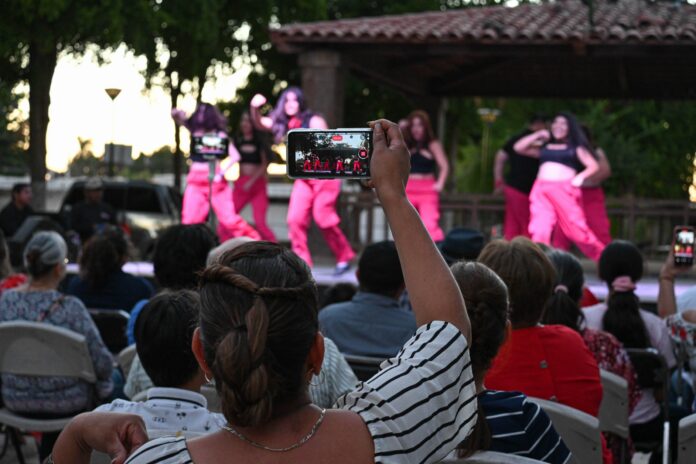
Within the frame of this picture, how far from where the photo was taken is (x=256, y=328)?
1.72 meters

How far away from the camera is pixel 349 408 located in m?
1.85

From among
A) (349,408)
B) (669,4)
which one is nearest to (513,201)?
(669,4)

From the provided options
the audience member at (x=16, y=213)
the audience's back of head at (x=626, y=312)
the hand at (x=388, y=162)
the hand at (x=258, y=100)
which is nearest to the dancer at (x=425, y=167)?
the hand at (x=258, y=100)

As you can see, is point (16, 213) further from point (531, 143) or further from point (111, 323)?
point (111, 323)

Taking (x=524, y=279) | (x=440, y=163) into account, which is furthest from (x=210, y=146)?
(x=524, y=279)

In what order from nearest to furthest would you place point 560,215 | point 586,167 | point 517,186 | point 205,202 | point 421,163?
point 586,167 < point 560,215 < point 421,163 < point 205,202 < point 517,186

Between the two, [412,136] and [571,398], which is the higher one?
[412,136]

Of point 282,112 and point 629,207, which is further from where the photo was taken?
point 629,207

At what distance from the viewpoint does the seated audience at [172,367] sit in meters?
2.93

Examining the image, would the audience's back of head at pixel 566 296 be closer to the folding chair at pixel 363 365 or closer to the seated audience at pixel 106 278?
the folding chair at pixel 363 365

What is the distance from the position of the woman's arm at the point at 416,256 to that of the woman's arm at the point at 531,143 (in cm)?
1012

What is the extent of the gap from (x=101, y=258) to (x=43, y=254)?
776 mm

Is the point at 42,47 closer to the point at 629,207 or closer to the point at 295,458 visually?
the point at 629,207

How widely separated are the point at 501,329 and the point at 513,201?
10.0 meters
